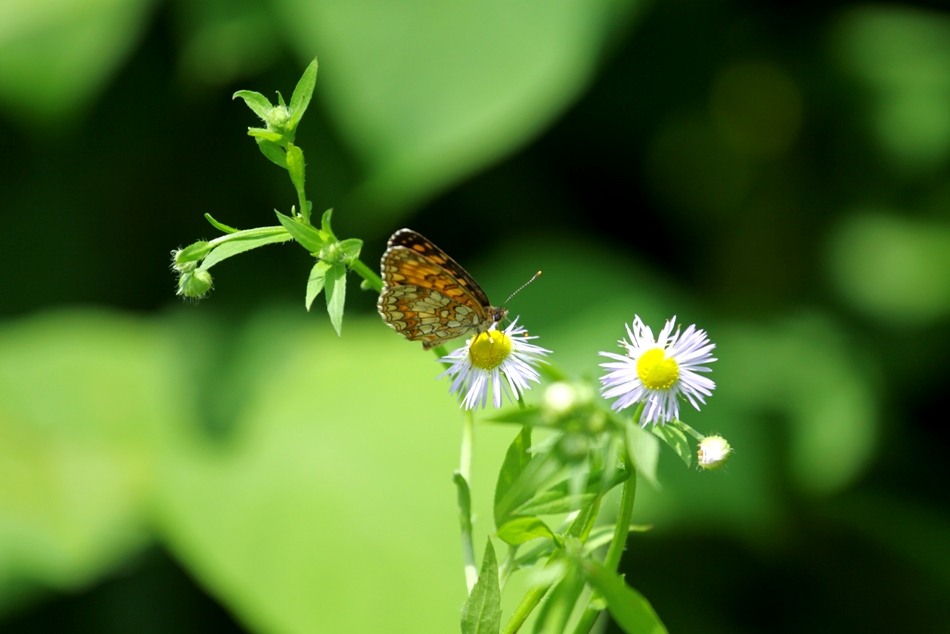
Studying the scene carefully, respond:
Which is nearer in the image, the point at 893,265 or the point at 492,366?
the point at 492,366

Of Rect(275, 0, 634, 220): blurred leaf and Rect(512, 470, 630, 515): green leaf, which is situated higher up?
Rect(512, 470, 630, 515): green leaf

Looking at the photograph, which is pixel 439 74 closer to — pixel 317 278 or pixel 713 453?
pixel 317 278

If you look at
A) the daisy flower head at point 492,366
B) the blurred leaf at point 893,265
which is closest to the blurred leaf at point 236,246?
the daisy flower head at point 492,366

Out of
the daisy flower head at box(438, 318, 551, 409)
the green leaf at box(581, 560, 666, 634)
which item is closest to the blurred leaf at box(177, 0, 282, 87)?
the daisy flower head at box(438, 318, 551, 409)

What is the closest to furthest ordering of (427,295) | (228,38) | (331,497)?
(427,295), (331,497), (228,38)

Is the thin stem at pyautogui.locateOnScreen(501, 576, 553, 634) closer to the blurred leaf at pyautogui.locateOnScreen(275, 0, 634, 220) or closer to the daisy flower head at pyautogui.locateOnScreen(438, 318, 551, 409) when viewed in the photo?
the daisy flower head at pyautogui.locateOnScreen(438, 318, 551, 409)

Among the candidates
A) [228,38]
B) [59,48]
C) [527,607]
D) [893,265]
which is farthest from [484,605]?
[893,265]

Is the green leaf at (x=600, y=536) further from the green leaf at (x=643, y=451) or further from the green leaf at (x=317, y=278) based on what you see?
the green leaf at (x=317, y=278)

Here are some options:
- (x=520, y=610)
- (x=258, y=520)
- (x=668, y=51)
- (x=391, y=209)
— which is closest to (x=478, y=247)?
(x=391, y=209)
